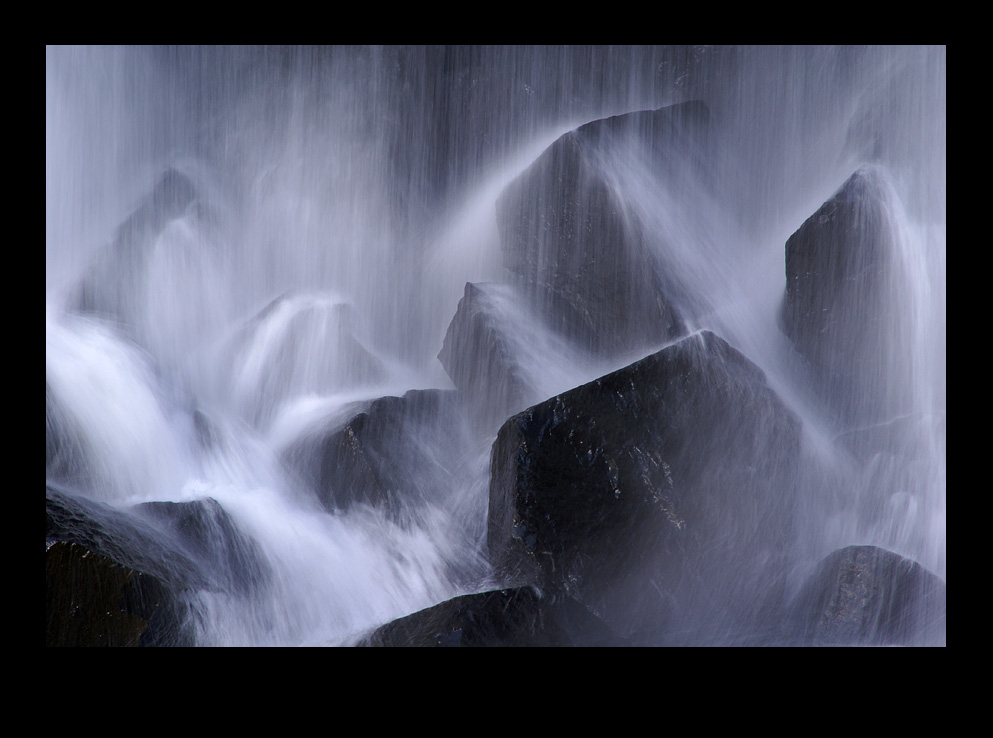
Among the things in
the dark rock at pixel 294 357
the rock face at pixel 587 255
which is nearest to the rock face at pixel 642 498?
the rock face at pixel 587 255

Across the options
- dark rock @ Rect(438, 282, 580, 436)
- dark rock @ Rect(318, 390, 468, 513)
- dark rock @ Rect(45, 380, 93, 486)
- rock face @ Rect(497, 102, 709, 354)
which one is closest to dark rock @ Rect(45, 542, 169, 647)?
dark rock @ Rect(45, 380, 93, 486)

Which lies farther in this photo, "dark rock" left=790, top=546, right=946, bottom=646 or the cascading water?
the cascading water

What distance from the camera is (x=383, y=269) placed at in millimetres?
10023

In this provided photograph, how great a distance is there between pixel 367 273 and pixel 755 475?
626 cm

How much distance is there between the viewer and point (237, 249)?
981cm

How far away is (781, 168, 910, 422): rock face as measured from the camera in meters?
6.64

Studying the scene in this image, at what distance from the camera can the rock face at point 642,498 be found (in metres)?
5.07

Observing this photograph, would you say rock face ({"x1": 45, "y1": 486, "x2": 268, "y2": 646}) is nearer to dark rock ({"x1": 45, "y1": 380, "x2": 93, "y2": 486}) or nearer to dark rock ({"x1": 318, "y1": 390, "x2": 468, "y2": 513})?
dark rock ({"x1": 45, "y1": 380, "x2": 93, "y2": 486})

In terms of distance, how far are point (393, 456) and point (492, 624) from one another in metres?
2.20

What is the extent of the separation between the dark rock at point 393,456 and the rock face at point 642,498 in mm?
991

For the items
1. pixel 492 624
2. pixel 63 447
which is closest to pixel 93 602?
pixel 63 447

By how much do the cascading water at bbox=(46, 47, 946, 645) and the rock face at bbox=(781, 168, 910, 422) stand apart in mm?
94

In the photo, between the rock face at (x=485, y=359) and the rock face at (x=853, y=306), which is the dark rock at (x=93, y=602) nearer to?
the rock face at (x=485, y=359)

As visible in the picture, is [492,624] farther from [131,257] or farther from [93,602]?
[131,257]
